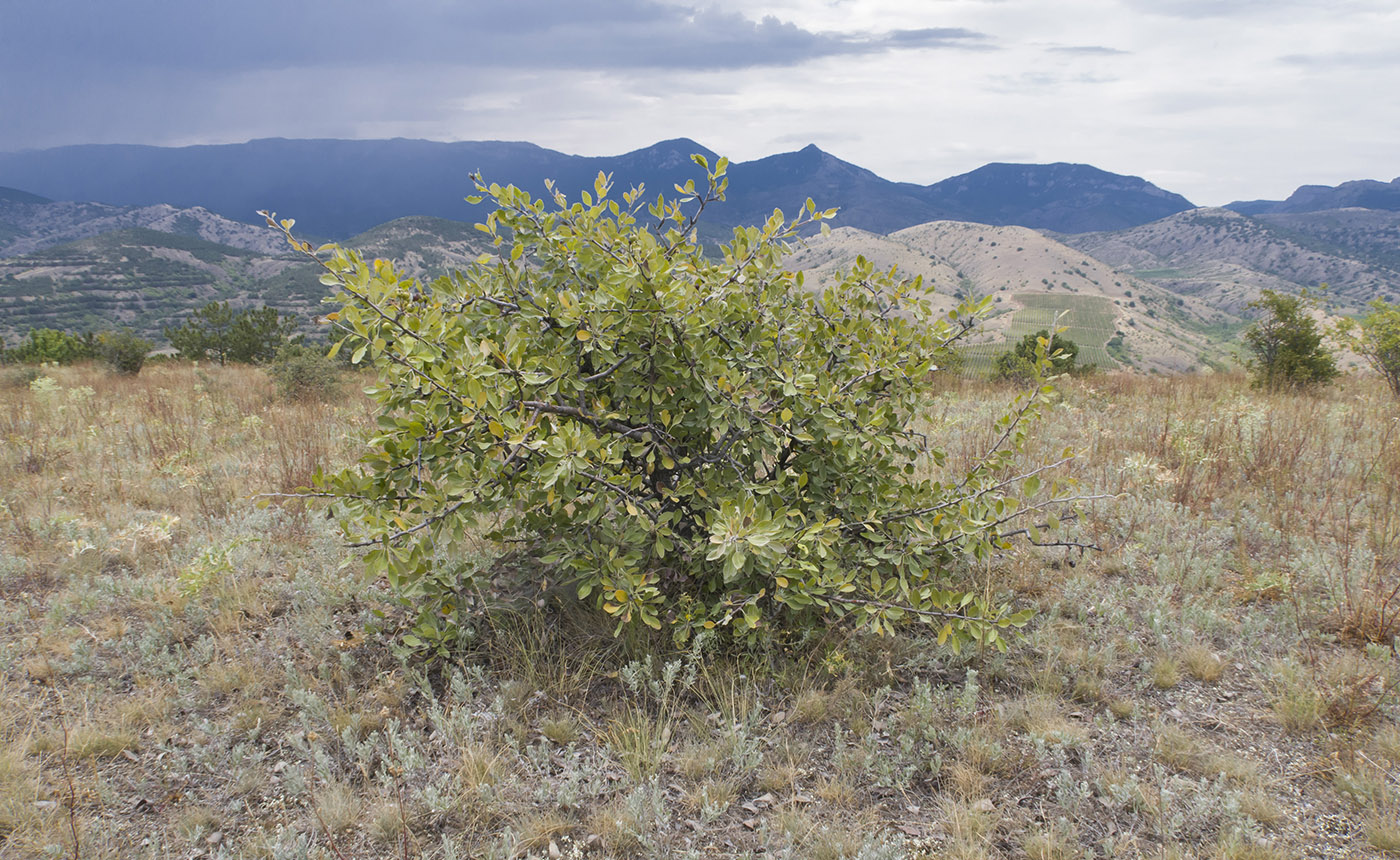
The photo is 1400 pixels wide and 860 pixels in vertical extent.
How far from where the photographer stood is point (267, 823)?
8.90 feet

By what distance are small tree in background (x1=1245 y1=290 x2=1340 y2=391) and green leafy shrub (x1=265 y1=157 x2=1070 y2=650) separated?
13.7m

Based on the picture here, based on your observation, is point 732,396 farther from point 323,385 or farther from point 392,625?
point 323,385

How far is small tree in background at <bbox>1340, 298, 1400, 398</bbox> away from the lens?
10742 mm

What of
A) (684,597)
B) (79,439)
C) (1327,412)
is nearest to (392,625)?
(684,597)

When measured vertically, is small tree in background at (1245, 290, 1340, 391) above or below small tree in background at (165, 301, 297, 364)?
above

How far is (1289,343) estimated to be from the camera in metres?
14.0

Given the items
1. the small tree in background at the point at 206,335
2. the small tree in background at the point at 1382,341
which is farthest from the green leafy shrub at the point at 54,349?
the small tree in background at the point at 1382,341

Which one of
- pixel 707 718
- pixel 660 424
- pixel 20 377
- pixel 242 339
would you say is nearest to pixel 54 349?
pixel 242 339

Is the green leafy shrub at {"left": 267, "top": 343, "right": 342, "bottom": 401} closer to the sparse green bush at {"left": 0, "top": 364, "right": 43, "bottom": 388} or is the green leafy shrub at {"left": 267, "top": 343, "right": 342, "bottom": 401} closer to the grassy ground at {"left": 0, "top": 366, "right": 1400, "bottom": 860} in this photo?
the sparse green bush at {"left": 0, "top": 364, "right": 43, "bottom": 388}

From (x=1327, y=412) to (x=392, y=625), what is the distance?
11082 mm

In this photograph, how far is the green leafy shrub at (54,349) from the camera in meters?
20.8

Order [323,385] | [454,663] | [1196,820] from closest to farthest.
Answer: [1196,820]
[454,663]
[323,385]

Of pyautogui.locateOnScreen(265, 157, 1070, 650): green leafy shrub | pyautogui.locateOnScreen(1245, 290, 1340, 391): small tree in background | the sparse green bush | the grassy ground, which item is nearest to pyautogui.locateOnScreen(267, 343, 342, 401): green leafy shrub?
the sparse green bush

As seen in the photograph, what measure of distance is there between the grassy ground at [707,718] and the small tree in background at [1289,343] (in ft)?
35.3
